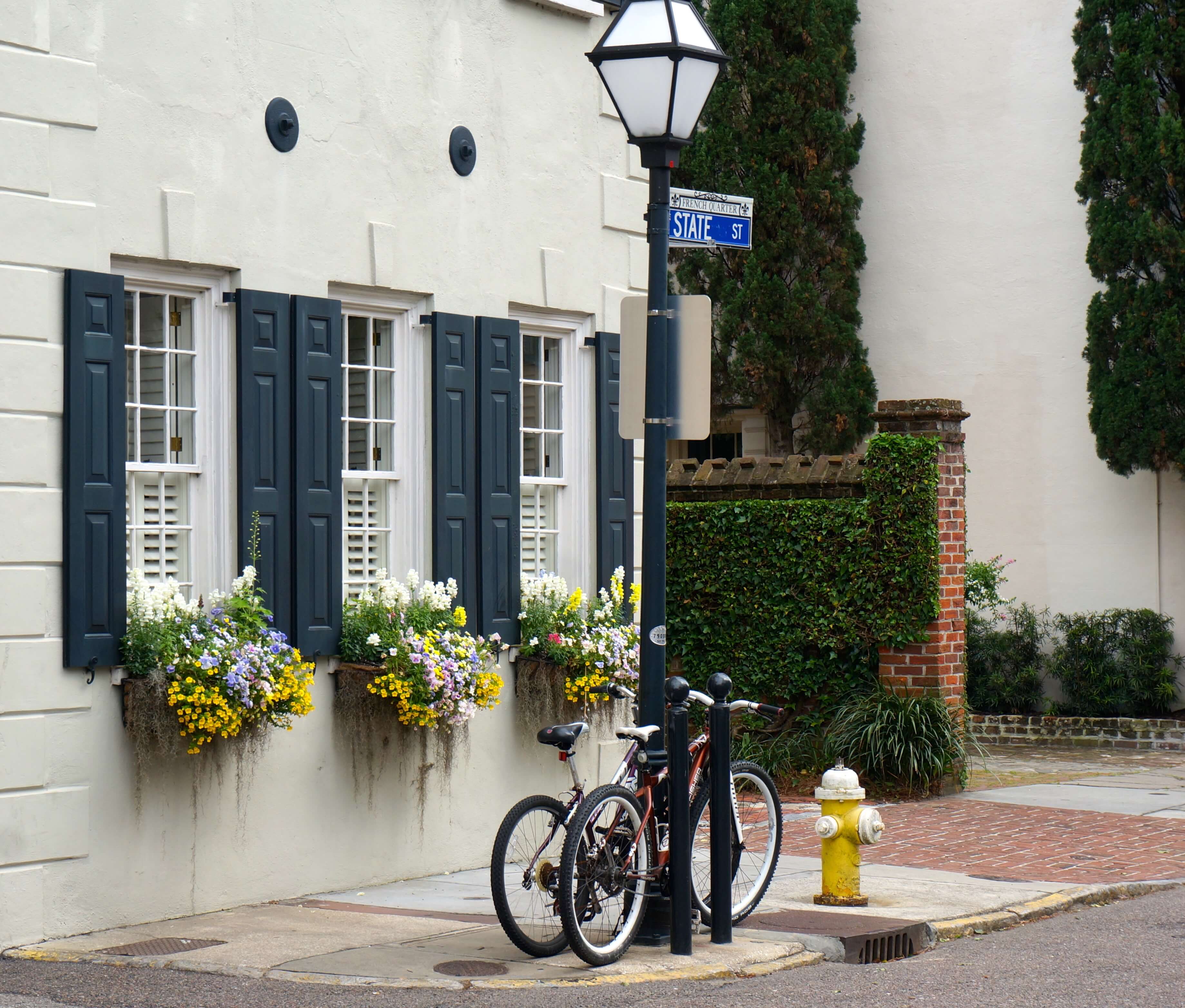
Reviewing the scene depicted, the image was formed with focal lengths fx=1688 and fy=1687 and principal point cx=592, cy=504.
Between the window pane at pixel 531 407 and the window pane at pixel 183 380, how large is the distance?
2498mm

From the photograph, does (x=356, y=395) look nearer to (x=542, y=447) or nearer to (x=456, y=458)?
(x=456, y=458)

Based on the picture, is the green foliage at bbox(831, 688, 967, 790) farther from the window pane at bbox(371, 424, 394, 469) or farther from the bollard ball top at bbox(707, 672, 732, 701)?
the bollard ball top at bbox(707, 672, 732, 701)

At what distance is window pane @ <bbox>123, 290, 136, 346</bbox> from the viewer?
27.2 ft

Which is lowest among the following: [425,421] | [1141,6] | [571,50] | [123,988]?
[123,988]

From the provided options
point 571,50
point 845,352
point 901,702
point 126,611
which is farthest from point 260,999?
point 845,352

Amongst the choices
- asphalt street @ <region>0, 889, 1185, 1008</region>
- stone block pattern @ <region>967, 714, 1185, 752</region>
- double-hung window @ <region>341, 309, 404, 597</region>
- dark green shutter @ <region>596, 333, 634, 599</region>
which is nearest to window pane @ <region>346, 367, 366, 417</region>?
double-hung window @ <region>341, 309, 404, 597</region>

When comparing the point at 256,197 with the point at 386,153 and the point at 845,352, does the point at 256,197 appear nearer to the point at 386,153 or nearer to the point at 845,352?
the point at 386,153

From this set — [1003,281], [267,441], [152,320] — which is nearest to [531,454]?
[267,441]

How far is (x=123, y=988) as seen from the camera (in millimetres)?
6652

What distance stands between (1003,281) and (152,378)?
11250 millimetres

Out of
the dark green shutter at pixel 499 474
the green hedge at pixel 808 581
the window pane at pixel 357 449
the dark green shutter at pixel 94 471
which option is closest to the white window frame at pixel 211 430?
the dark green shutter at pixel 94 471

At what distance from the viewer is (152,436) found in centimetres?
842

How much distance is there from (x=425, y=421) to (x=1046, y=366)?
9412 mm

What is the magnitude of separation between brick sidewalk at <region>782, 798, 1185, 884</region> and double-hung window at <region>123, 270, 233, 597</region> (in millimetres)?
4159
